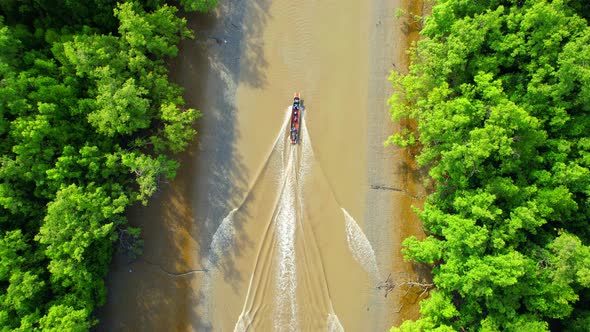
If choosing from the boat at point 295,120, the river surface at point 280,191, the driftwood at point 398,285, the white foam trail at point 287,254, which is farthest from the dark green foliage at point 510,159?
the boat at point 295,120

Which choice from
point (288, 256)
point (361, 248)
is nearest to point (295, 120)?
point (288, 256)

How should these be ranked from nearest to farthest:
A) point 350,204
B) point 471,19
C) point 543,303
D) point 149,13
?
1. point 543,303
2. point 471,19
3. point 149,13
4. point 350,204

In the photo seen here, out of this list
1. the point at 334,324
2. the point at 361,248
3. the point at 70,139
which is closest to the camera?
the point at 70,139

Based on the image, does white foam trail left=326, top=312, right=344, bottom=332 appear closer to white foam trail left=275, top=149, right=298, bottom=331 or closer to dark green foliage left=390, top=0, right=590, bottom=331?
white foam trail left=275, top=149, right=298, bottom=331

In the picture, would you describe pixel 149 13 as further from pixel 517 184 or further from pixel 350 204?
pixel 517 184

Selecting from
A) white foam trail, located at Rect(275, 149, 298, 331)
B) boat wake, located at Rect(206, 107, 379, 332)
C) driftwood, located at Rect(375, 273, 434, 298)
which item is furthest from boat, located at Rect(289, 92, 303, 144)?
driftwood, located at Rect(375, 273, 434, 298)

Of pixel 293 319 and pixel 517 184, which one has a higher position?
pixel 517 184

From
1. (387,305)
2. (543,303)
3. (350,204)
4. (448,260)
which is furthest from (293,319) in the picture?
(543,303)

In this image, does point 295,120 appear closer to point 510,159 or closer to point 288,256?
point 288,256
